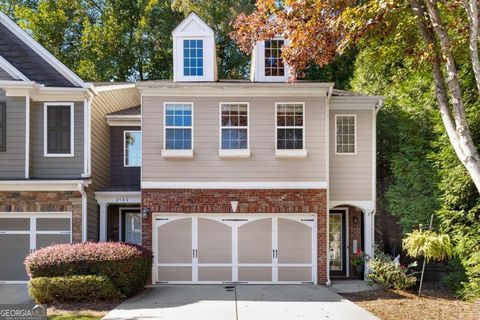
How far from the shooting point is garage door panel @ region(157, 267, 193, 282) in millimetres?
15539

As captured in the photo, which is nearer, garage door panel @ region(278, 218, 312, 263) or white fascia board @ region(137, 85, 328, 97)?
white fascia board @ region(137, 85, 328, 97)

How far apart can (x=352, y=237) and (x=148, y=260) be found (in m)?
6.61

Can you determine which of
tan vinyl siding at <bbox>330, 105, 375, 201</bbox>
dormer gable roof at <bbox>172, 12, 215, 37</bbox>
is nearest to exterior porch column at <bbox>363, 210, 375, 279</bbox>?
tan vinyl siding at <bbox>330, 105, 375, 201</bbox>

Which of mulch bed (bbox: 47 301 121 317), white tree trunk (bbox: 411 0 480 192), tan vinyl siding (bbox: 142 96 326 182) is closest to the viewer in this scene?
white tree trunk (bbox: 411 0 480 192)

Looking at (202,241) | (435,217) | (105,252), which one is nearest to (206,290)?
(202,241)

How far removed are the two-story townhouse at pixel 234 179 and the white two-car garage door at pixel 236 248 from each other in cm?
3

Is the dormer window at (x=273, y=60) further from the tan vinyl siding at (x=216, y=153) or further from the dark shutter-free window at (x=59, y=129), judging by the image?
the dark shutter-free window at (x=59, y=129)

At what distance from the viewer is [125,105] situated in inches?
808

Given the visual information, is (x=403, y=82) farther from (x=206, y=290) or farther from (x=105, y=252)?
(x=105, y=252)

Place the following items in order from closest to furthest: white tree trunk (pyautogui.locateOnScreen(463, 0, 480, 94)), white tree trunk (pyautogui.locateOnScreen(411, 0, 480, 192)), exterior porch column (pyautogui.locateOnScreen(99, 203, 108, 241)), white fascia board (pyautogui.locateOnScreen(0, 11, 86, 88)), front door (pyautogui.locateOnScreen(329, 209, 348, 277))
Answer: white tree trunk (pyautogui.locateOnScreen(463, 0, 480, 94))
white tree trunk (pyautogui.locateOnScreen(411, 0, 480, 192))
white fascia board (pyautogui.locateOnScreen(0, 11, 86, 88))
exterior porch column (pyautogui.locateOnScreen(99, 203, 108, 241))
front door (pyautogui.locateOnScreen(329, 209, 348, 277))

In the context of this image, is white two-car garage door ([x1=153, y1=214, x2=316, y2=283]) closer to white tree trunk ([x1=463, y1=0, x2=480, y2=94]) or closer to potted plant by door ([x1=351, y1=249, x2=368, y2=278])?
potted plant by door ([x1=351, y1=249, x2=368, y2=278])

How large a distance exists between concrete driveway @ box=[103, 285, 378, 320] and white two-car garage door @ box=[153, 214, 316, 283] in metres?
0.57

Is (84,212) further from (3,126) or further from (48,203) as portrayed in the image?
(3,126)

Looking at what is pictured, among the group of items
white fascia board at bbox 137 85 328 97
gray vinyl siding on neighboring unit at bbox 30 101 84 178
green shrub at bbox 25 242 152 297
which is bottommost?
green shrub at bbox 25 242 152 297
